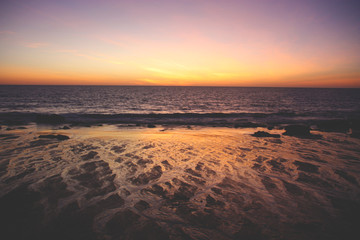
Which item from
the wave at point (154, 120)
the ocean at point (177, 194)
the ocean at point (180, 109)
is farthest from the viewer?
the ocean at point (180, 109)

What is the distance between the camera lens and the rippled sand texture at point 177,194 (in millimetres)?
3791

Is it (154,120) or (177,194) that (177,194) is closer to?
(177,194)

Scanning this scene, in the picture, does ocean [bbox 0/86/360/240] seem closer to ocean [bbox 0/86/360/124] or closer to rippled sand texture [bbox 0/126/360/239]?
rippled sand texture [bbox 0/126/360/239]

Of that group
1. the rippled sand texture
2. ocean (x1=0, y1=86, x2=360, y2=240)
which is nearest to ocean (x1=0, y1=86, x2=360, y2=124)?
ocean (x1=0, y1=86, x2=360, y2=240)

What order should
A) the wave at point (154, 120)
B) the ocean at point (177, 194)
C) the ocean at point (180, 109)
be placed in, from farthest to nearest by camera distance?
the ocean at point (180, 109), the wave at point (154, 120), the ocean at point (177, 194)

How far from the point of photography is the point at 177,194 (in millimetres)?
5164

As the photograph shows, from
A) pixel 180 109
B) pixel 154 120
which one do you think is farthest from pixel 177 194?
pixel 180 109

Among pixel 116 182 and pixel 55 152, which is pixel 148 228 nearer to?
pixel 116 182

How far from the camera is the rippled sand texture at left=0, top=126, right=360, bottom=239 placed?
3.79 m

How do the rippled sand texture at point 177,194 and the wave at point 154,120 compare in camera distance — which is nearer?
the rippled sand texture at point 177,194

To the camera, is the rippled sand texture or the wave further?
the wave

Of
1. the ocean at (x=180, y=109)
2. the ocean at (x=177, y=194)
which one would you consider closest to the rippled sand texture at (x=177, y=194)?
the ocean at (x=177, y=194)

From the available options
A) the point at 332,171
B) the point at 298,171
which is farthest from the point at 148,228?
the point at 332,171

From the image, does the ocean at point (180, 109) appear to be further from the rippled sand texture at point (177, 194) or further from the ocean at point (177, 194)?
the rippled sand texture at point (177, 194)
